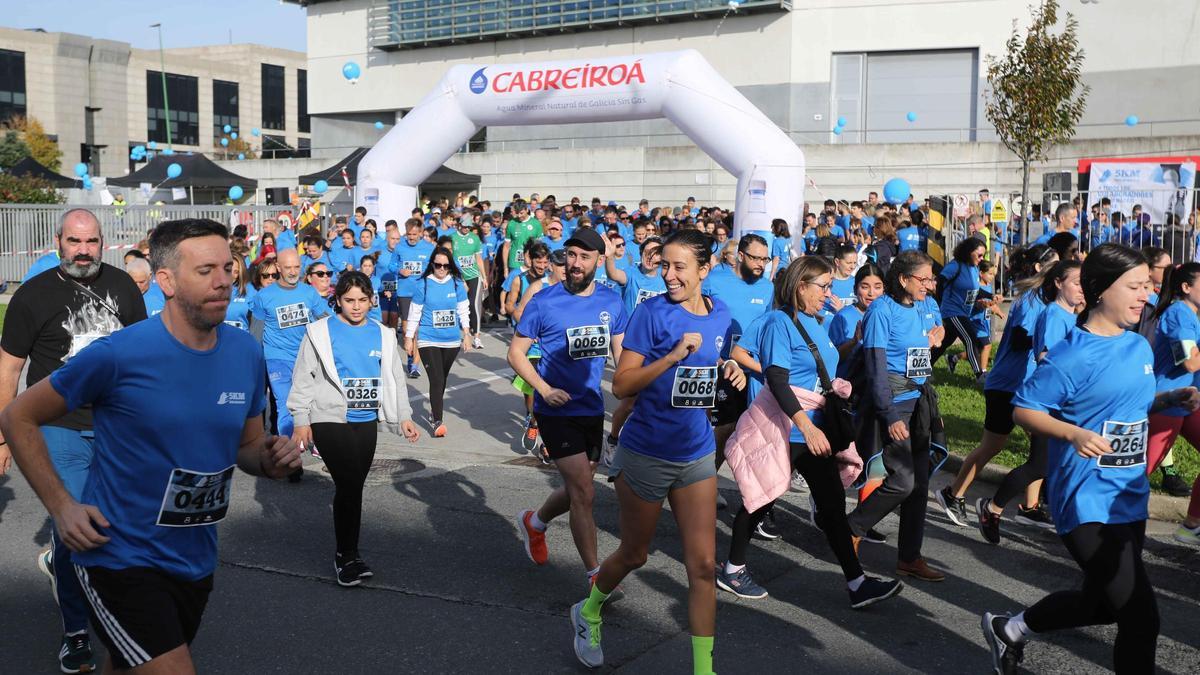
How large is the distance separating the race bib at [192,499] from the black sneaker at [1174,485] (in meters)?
6.70

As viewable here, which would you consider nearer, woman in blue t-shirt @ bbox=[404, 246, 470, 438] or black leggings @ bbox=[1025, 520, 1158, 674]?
black leggings @ bbox=[1025, 520, 1158, 674]

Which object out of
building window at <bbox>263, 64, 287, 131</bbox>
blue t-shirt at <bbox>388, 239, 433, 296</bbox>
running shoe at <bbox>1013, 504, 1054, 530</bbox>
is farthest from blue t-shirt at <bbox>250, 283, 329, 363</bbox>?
building window at <bbox>263, 64, 287, 131</bbox>

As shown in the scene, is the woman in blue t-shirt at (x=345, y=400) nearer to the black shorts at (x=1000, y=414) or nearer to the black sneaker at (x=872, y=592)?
the black sneaker at (x=872, y=592)

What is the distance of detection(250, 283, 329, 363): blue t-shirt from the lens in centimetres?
883

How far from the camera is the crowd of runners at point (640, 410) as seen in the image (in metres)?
3.48

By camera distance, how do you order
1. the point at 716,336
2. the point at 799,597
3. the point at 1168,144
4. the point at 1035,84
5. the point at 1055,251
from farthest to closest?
the point at 1168,144 → the point at 1035,84 → the point at 1055,251 → the point at 799,597 → the point at 716,336

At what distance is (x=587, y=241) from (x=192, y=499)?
10.5 ft

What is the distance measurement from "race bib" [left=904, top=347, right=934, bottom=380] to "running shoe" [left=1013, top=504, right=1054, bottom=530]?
165cm

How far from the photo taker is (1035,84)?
647 inches

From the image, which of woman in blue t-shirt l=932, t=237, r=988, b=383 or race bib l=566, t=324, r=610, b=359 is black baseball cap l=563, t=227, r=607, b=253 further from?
woman in blue t-shirt l=932, t=237, r=988, b=383

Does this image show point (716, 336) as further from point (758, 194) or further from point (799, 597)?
point (758, 194)

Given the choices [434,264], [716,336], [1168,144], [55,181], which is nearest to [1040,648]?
[716,336]

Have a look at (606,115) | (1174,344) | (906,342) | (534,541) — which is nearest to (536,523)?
(534,541)

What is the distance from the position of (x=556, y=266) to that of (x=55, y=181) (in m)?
31.1
